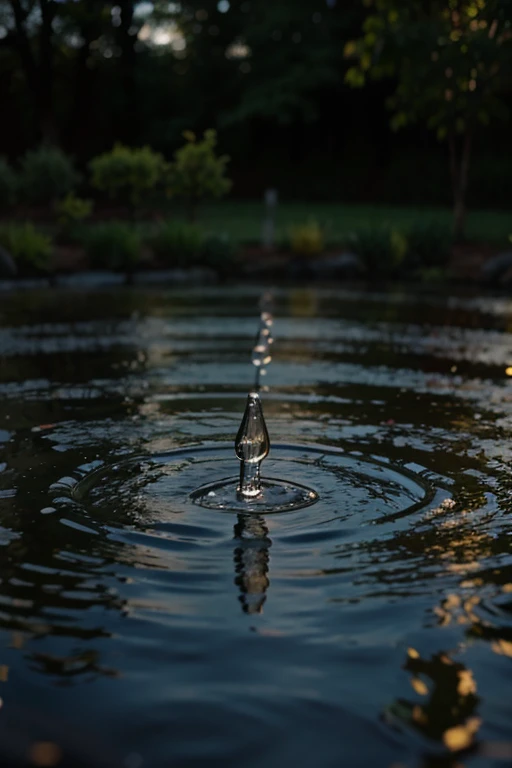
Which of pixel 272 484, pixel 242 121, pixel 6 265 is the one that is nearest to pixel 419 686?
pixel 272 484

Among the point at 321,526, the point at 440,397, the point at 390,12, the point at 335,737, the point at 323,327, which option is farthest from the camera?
the point at 323,327

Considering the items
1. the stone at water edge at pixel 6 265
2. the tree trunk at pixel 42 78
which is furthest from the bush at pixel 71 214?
the tree trunk at pixel 42 78

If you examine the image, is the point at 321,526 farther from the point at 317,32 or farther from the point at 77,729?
the point at 317,32

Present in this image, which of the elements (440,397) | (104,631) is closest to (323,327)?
(440,397)

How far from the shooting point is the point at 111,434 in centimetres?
664

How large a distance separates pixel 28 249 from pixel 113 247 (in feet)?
5.71

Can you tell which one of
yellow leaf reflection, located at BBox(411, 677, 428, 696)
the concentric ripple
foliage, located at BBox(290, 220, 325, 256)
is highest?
yellow leaf reflection, located at BBox(411, 677, 428, 696)

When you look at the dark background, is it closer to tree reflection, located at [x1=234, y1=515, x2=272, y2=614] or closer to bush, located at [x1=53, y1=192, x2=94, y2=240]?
bush, located at [x1=53, y1=192, x2=94, y2=240]

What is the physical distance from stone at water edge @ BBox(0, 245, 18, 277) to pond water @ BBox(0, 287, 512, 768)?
1064cm

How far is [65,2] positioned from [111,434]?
29.2 metres

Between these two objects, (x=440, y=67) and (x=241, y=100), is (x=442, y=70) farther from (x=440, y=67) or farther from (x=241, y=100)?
(x=241, y=100)

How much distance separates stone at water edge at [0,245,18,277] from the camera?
18.8 m

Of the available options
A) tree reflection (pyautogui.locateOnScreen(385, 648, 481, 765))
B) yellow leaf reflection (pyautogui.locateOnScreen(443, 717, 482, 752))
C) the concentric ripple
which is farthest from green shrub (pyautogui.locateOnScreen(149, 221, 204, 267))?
yellow leaf reflection (pyautogui.locateOnScreen(443, 717, 482, 752))

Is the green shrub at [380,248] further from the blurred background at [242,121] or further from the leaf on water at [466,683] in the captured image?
the leaf on water at [466,683]
